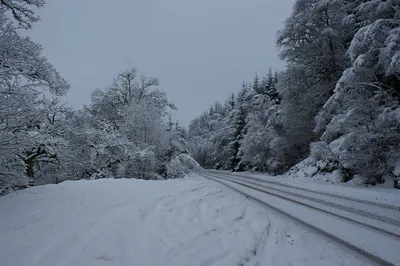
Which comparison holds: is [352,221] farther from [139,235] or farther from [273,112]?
[273,112]

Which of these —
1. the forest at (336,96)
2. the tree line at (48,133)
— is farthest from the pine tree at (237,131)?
the tree line at (48,133)

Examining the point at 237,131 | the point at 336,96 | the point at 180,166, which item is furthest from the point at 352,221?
the point at 237,131

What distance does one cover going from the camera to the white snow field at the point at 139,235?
420 centimetres

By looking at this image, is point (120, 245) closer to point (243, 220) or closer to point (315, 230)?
point (243, 220)

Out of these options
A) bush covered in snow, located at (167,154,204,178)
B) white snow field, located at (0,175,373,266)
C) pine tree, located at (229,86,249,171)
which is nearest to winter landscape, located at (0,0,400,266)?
white snow field, located at (0,175,373,266)

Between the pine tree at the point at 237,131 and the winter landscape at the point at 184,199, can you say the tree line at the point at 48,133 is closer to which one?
the winter landscape at the point at 184,199

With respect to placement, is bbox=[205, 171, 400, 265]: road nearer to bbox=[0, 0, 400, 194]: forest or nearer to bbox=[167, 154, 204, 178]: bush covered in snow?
bbox=[0, 0, 400, 194]: forest

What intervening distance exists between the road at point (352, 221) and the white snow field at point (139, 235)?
27 centimetres

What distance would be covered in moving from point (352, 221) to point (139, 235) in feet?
16.2

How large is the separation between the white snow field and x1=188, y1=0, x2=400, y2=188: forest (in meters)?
6.77

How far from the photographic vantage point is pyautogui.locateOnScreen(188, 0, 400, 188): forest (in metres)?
11.0

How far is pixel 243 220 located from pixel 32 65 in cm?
676

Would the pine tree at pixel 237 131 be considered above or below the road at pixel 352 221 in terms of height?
above

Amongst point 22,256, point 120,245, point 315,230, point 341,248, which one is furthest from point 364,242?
point 22,256
